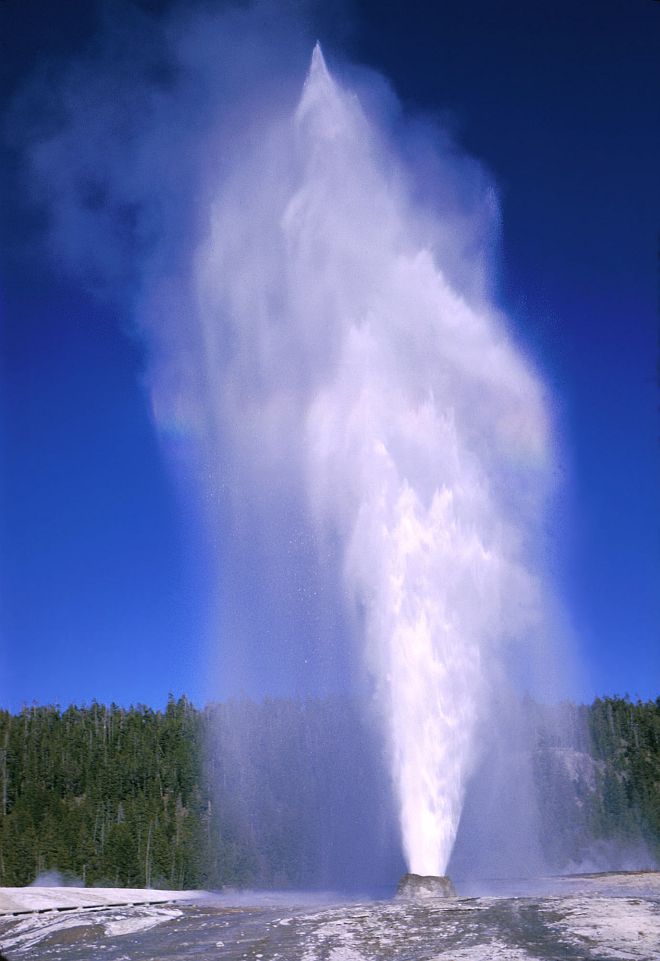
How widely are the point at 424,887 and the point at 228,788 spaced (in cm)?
6285

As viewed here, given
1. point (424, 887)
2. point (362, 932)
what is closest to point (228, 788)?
point (424, 887)

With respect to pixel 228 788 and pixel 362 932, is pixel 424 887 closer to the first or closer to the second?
pixel 362 932

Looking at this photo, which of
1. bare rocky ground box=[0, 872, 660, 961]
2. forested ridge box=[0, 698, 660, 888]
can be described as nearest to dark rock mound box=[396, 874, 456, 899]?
bare rocky ground box=[0, 872, 660, 961]

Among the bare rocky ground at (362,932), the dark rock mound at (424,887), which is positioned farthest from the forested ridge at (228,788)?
the bare rocky ground at (362,932)

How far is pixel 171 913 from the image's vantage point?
77.7 ft

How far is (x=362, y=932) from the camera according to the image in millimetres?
18328

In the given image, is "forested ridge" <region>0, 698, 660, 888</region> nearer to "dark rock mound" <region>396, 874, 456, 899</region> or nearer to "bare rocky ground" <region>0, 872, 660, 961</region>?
"dark rock mound" <region>396, 874, 456, 899</region>

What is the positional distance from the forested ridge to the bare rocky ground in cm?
3148

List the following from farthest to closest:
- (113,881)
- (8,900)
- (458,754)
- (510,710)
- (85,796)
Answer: (85,796) → (113,881) → (510,710) → (458,754) → (8,900)

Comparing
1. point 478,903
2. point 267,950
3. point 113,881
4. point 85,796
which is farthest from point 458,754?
point 85,796

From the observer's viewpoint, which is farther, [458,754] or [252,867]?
[252,867]

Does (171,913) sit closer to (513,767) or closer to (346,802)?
(513,767)

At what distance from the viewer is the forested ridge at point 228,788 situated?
209 ft

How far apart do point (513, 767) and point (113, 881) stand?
111 feet
